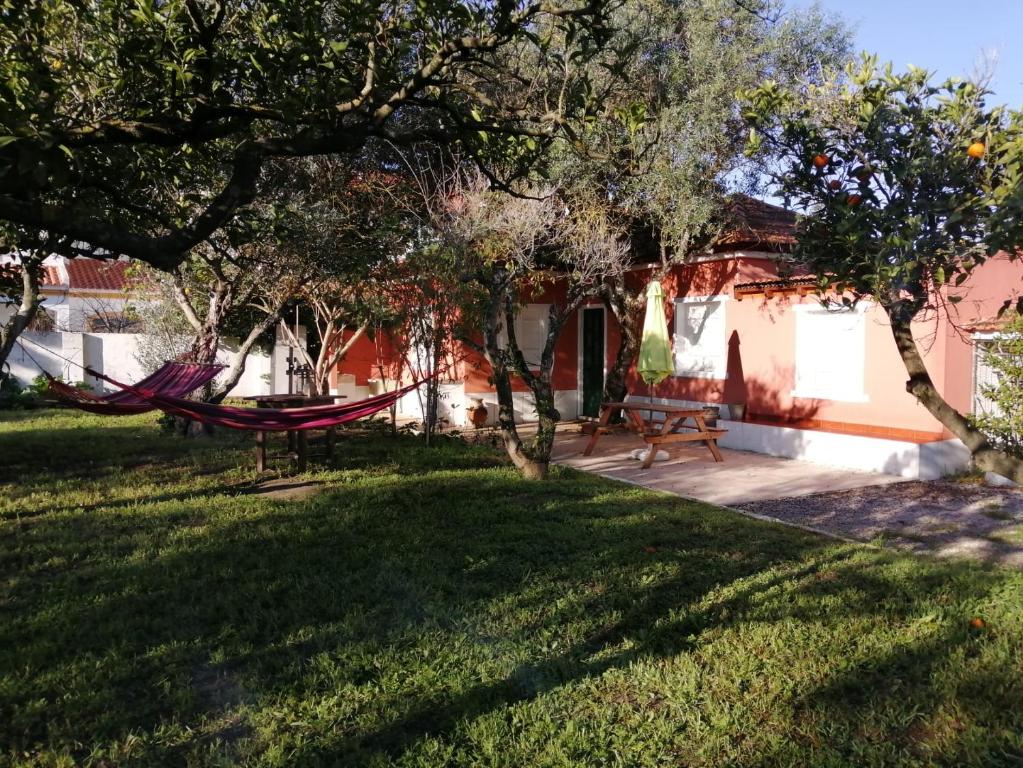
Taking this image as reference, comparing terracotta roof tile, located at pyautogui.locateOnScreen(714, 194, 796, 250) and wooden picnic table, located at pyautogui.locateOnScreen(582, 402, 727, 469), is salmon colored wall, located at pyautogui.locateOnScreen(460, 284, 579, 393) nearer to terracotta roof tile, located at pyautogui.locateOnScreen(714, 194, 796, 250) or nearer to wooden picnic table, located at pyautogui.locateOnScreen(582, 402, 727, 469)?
terracotta roof tile, located at pyautogui.locateOnScreen(714, 194, 796, 250)

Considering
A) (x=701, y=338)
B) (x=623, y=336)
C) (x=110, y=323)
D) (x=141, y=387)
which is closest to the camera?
(x=141, y=387)

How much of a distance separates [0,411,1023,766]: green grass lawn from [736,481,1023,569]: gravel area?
23.9 inches

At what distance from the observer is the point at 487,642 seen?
3.88 metres

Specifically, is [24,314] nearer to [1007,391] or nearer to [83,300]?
[1007,391]

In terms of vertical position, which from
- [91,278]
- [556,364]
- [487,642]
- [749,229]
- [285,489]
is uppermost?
[91,278]

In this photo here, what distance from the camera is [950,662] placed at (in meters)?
3.64

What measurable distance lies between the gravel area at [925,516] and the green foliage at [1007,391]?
57 cm

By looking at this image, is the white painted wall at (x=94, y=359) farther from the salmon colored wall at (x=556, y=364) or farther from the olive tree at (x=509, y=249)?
the olive tree at (x=509, y=249)

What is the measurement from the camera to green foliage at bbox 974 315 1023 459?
24.3ft

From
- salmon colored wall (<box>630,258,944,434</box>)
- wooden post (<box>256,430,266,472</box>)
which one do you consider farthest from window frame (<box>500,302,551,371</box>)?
wooden post (<box>256,430,266,472</box>)

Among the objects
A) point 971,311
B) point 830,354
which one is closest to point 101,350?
point 830,354

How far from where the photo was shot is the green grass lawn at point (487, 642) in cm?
300

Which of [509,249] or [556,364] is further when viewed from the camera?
[556,364]

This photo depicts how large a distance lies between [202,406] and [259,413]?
477mm
